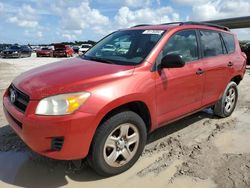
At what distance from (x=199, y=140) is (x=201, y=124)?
86cm

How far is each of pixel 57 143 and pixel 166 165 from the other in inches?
60.7

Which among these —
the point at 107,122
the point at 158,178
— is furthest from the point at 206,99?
the point at 107,122

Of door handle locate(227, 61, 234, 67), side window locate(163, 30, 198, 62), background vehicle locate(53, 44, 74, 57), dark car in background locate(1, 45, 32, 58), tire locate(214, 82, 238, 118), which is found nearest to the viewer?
side window locate(163, 30, 198, 62)

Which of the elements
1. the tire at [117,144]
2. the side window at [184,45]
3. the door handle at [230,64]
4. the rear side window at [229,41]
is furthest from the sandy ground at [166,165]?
the rear side window at [229,41]

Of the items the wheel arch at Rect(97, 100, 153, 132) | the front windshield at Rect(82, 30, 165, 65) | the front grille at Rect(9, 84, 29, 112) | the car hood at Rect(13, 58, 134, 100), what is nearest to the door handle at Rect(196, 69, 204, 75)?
the front windshield at Rect(82, 30, 165, 65)

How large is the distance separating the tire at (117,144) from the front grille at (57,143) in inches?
14.7

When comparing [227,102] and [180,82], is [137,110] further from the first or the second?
[227,102]

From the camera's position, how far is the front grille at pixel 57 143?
10.5ft

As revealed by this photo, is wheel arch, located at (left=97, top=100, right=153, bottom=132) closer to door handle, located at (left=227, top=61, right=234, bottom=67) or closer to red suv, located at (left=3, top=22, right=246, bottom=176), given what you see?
red suv, located at (left=3, top=22, right=246, bottom=176)

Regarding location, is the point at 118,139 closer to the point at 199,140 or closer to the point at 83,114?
the point at 83,114

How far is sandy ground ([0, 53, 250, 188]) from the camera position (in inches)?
141

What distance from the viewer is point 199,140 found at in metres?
4.89

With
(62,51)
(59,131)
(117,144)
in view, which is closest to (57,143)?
(59,131)

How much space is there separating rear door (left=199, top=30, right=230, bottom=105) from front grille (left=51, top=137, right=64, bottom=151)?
2.77 m
